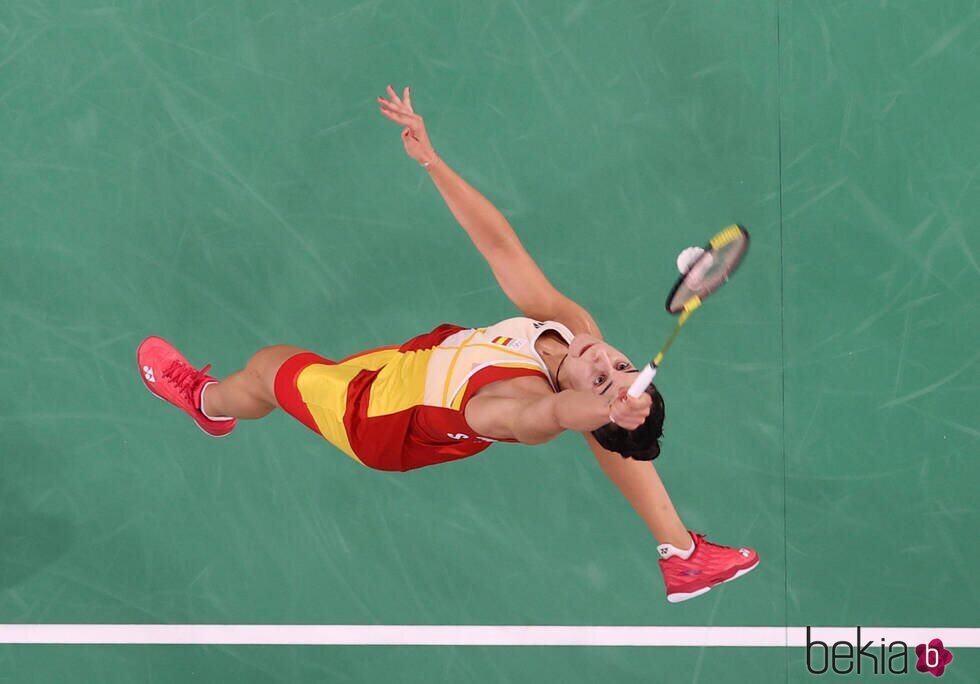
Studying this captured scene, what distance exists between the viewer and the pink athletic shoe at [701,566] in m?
4.66

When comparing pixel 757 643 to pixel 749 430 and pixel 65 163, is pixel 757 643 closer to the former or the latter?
pixel 749 430

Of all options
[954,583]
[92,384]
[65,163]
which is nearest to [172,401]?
[92,384]

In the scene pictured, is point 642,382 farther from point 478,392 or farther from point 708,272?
point 478,392

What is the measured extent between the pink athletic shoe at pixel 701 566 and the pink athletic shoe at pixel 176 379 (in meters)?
2.13

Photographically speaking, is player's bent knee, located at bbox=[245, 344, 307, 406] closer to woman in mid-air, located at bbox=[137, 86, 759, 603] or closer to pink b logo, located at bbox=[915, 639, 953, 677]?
woman in mid-air, located at bbox=[137, 86, 759, 603]

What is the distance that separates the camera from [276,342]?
5.12m

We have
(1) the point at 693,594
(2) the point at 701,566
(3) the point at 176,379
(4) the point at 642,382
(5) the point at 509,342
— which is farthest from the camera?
(3) the point at 176,379

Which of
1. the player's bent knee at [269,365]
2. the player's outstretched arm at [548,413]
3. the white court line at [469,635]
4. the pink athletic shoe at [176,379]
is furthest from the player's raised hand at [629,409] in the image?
the pink athletic shoe at [176,379]

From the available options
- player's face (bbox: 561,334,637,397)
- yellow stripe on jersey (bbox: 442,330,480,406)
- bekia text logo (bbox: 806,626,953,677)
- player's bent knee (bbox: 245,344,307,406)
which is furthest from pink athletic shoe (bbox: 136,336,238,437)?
bekia text logo (bbox: 806,626,953,677)

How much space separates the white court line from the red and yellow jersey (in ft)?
3.64

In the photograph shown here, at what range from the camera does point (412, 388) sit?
13.6ft

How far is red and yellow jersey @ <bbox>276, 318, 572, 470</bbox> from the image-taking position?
396 centimetres

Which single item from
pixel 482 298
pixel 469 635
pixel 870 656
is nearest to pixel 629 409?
pixel 482 298

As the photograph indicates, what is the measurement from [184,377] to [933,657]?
12.3ft
